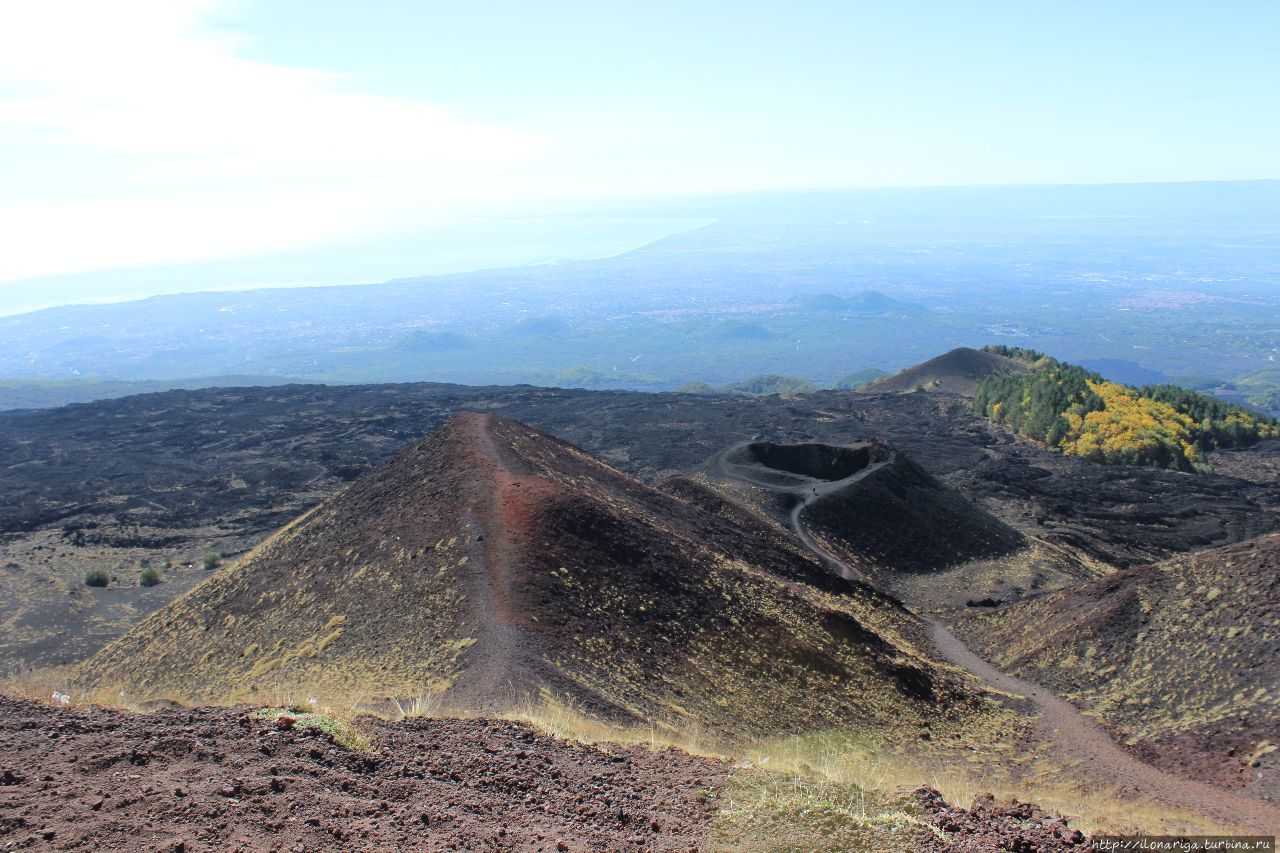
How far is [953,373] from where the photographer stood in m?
88.2

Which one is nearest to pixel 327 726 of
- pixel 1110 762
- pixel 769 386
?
pixel 1110 762

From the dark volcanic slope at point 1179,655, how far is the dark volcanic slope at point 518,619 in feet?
11.1

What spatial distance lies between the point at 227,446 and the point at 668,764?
63.2 meters

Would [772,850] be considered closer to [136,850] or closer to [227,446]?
[136,850]

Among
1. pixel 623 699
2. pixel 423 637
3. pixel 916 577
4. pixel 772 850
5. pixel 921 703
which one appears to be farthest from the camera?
pixel 916 577

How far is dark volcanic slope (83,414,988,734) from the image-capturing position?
16422 millimetres

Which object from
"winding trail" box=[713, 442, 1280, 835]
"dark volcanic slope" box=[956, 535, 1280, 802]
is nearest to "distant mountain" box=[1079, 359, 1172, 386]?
"dark volcanic slope" box=[956, 535, 1280, 802]

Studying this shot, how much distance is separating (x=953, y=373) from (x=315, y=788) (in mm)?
87807

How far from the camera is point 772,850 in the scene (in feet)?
26.7

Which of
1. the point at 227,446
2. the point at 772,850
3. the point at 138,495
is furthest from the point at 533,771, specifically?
the point at 227,446

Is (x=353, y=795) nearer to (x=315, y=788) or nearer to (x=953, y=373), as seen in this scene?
(x=315, y=788)

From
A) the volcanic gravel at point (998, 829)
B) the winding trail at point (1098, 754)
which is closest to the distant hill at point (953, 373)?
the winding trail at point (1098, 754)

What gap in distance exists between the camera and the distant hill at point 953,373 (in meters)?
86.1

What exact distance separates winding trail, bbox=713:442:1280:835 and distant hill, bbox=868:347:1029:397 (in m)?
59.7
